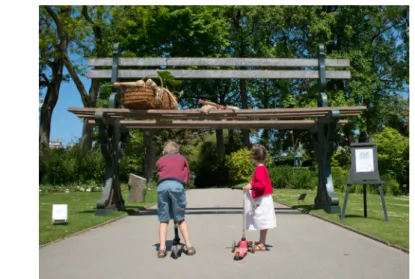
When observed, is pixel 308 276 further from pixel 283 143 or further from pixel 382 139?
pixel 283 143

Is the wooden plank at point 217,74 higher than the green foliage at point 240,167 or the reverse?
higher

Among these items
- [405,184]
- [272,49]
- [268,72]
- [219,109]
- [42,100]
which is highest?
[272,49]

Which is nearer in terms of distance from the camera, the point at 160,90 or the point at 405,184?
the point at 160,90

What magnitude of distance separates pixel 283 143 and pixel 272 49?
9.78 meters

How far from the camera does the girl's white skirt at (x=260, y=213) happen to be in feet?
22.1

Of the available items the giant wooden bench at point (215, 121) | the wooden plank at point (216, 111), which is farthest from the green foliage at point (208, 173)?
the wooden plank at point (216, 111)

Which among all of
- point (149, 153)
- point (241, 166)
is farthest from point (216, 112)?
point (241, 166)

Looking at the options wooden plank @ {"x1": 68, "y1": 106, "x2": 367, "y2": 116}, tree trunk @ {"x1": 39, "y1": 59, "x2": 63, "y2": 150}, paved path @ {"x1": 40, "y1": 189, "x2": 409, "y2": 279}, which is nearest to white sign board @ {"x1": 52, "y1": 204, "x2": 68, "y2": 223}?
paved path @ {"x1": 40, "y1": 189, "x2": 409, "y2": 279}

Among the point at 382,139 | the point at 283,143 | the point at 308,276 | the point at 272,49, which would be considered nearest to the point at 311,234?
the point at 308,276

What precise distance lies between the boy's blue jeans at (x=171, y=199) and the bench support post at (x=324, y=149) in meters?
5.32

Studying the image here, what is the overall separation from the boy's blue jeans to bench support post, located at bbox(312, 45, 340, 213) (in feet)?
17.5

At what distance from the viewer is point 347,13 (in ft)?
109

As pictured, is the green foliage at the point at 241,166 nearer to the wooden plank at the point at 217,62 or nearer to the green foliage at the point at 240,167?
the green foliage at the point at 240,167

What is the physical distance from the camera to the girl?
6.73 m
